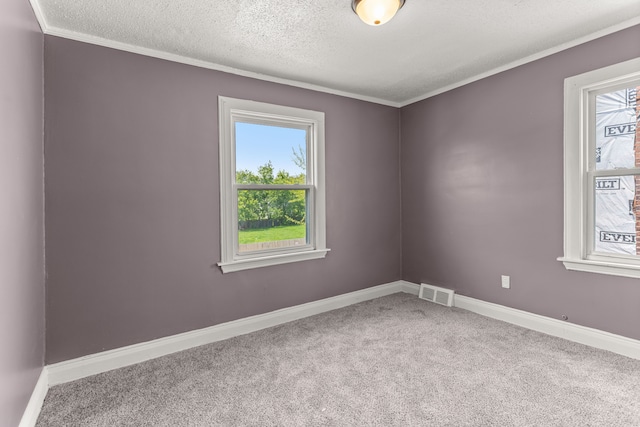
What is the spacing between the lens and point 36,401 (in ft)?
6.25

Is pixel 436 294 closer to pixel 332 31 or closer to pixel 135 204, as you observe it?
pixel 332 31

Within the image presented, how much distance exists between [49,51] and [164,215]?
132 cm

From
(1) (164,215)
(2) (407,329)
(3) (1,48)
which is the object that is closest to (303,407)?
(2) (407,329)

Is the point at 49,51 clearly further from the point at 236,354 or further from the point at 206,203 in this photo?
the point at 236,354

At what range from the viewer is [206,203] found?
2.85 meters

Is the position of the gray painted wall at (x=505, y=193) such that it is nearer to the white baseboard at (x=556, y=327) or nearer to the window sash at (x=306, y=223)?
the white baseboard at (x=556, y=327)

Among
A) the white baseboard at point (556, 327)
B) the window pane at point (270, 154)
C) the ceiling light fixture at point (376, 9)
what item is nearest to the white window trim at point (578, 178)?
the white baseboard at point (556, 327)

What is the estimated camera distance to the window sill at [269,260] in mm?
2947

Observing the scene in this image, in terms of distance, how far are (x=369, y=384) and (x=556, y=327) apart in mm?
1816

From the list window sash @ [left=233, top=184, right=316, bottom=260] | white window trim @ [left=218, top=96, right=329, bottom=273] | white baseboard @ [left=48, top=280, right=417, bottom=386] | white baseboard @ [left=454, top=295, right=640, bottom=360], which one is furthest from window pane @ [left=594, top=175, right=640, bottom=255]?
window sash @ [left=233, top=184, right=316, bottom=260]

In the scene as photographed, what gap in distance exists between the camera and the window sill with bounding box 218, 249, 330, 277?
116 inches

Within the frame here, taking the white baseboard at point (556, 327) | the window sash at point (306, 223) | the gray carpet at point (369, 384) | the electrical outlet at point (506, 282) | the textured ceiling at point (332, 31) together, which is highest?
the textured ceiling at point (332, 31)

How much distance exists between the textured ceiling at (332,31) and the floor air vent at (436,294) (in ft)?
7.53

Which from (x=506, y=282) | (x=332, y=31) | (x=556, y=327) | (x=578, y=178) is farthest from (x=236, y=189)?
(x=556, y=327)
